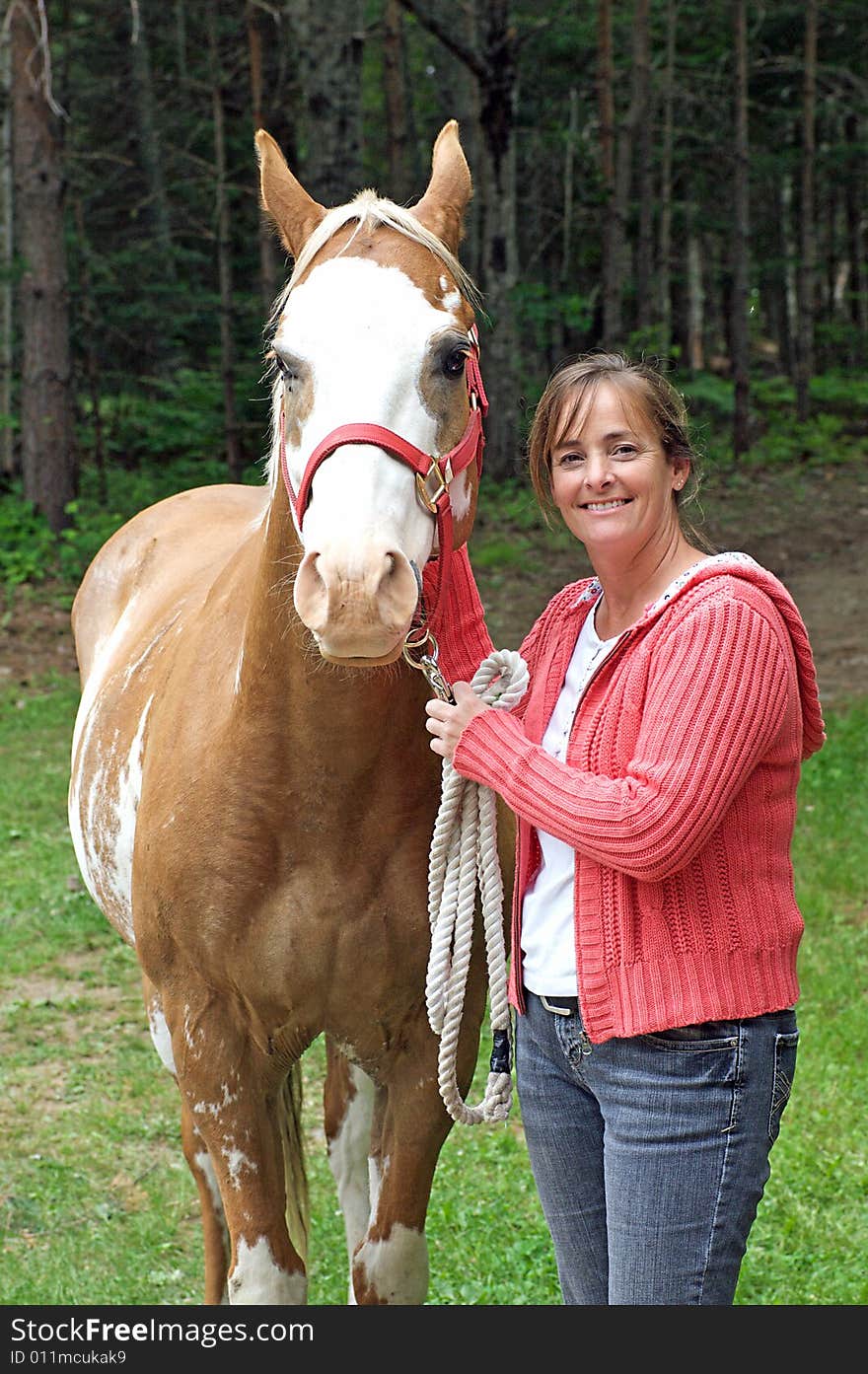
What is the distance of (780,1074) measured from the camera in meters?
1.87

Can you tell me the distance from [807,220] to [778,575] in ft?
25.8

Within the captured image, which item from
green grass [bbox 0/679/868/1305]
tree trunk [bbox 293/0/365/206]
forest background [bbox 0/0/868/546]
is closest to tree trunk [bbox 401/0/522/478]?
forest background [bbox 0/0/868/546]

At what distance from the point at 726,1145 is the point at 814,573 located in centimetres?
→ 946

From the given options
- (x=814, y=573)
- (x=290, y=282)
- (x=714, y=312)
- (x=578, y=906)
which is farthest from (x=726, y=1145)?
(x=714, y=312)

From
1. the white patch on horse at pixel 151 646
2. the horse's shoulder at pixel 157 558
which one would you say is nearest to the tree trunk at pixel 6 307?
the horse's shoulder at pixel 157 558

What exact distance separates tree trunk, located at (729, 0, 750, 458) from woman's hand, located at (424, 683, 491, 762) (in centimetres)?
1399

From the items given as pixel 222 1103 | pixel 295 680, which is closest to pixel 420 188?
pixel 295 680

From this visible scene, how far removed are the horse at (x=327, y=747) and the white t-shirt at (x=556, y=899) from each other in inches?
8.8

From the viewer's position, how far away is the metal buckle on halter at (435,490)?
1.89 meters

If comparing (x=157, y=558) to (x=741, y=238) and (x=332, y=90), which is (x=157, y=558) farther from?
(x=741, y=238)

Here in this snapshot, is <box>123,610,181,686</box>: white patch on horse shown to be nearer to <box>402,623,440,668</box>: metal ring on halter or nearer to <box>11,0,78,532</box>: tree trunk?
<box>402,623,440,668</box>: metal ring on halter

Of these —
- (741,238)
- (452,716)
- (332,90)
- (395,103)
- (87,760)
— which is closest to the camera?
(452,716)
